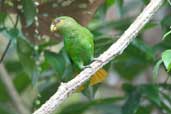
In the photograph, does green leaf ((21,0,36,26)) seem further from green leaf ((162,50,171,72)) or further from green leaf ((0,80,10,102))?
green leaf ((0,80,10,102))

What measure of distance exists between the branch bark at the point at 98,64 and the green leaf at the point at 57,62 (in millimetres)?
408

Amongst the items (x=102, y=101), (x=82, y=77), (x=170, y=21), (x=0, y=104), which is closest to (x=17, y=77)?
(x=0, y=104)

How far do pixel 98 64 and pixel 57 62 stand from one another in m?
0.46

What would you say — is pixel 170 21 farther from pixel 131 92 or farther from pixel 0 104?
pixel 0 104

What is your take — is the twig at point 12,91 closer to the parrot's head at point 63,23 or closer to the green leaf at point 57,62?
the green leaf at point 57,62

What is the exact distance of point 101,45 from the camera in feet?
6.49

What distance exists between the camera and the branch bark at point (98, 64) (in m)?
1.44

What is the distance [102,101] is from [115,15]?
112 centimetres

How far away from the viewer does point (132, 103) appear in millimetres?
2107

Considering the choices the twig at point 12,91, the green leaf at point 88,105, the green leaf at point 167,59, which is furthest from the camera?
the twig at point 12,91

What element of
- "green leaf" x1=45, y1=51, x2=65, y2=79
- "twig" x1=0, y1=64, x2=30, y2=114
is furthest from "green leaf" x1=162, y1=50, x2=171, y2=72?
"twig" x1=0, y1=64, x2=30, y2=114

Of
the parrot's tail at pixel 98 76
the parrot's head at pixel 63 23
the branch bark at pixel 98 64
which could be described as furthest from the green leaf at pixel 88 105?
the branch bark at pixel 98 64

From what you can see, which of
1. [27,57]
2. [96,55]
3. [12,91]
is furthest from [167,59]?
[12,91]

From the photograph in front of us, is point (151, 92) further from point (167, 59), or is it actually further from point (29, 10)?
point (167, 59)
